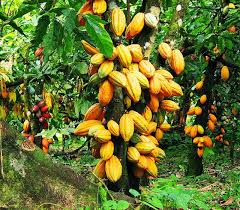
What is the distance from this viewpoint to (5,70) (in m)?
3.03

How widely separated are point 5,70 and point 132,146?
1.22 metres

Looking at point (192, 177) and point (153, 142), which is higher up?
point (153, 142)

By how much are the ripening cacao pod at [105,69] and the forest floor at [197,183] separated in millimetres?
634

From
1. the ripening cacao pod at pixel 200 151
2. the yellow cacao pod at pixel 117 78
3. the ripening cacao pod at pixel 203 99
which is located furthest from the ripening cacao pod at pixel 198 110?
the yellow cacao pod at pixel 117 78

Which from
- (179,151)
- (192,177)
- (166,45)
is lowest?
(179,151)

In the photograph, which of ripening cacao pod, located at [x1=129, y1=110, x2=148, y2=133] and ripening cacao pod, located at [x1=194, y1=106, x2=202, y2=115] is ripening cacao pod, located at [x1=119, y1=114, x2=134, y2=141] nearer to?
ripening cacao pod, located at [x1=129, y1=110, x2=148, y2=133]

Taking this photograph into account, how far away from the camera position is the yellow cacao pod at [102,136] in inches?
88.2

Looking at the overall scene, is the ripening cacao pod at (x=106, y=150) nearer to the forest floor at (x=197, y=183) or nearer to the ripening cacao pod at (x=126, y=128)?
the ripening cacao pod at (x=126, y=128)

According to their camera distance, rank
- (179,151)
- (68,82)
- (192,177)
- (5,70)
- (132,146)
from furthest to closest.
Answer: (179,151) < (192,177) < (68,82) < (5,70) < (132,146)

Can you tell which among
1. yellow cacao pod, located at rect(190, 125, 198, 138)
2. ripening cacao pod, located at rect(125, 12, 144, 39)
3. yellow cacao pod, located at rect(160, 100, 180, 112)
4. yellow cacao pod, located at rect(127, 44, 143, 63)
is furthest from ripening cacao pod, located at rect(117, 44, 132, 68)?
yellow cacao pod, located at rect(190, 125, 198, 138)

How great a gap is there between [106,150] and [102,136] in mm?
90

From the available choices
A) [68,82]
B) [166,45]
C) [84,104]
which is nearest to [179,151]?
[68,82]

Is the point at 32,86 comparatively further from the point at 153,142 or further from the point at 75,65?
the point at 153,142

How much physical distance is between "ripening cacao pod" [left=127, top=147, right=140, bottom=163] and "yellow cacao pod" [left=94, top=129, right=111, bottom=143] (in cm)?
16
